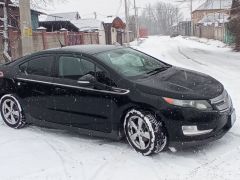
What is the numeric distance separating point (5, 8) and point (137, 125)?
30.2 ft

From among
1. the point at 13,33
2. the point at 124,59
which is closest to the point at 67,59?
the point at 124,59

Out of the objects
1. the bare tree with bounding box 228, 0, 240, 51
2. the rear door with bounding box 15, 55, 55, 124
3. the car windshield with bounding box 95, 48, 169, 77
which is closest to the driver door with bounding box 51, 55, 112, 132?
the rear door with bounding box 15, 55, 55, 124

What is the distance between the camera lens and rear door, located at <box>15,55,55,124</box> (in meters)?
6.13

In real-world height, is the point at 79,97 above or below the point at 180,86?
below

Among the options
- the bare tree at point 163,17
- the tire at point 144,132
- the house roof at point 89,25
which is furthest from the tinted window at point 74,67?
the bare tree at point 163,17

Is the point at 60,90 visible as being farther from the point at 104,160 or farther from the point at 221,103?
the point at 221,103

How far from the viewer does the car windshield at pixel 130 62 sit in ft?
18.5

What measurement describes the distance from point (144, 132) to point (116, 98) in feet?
2.06

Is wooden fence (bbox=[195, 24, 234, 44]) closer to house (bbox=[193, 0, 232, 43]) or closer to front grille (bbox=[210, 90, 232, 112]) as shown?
house (bbox=[193, 0, 232, 43])

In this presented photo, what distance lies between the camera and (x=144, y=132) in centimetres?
510

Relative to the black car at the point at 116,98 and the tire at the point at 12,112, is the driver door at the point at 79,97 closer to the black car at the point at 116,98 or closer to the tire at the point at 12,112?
the black car at the point at 116,98

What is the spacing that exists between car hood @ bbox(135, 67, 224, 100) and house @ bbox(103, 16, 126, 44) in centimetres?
3960

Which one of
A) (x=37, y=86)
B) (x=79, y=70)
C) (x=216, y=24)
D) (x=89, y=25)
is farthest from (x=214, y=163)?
(x=216, y=24)

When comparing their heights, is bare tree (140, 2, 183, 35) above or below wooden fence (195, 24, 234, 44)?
above
